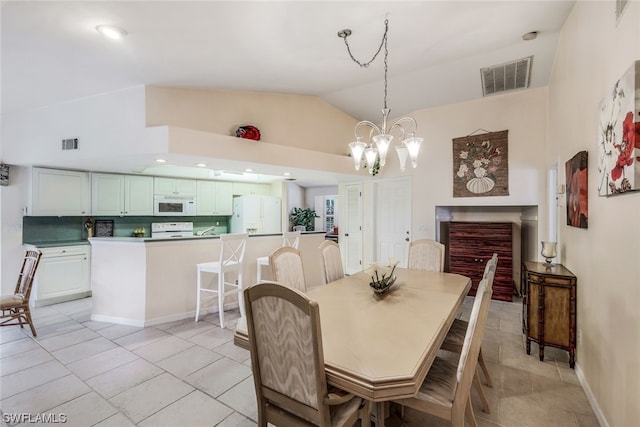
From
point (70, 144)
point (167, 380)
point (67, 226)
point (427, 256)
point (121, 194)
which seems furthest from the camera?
point (121, 194)

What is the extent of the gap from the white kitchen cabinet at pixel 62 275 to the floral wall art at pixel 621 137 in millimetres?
5978

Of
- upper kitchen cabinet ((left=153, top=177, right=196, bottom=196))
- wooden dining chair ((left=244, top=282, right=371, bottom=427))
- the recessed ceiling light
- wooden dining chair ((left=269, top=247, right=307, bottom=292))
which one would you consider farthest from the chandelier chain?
upper kitchen cabinet ((left=153, top=177, right=196, bottom=196))

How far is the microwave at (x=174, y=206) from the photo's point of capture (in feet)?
18.0

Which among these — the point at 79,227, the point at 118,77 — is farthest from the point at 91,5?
the point at 79,227

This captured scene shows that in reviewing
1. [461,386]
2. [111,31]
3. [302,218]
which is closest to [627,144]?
[461,386]

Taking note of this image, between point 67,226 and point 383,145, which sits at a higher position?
point 383,145

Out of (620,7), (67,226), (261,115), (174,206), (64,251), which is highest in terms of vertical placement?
(261,115)

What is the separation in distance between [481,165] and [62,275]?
652cm

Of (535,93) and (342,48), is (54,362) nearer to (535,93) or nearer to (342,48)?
(342,48)

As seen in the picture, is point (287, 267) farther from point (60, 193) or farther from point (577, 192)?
point (60, 193)

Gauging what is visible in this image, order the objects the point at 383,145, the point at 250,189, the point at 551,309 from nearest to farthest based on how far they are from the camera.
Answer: the point at 383,145, the point at 551,309, the point at 250,189

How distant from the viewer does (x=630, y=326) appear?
1.48 meters

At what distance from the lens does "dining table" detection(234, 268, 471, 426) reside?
1.16m

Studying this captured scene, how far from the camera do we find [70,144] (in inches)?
148
